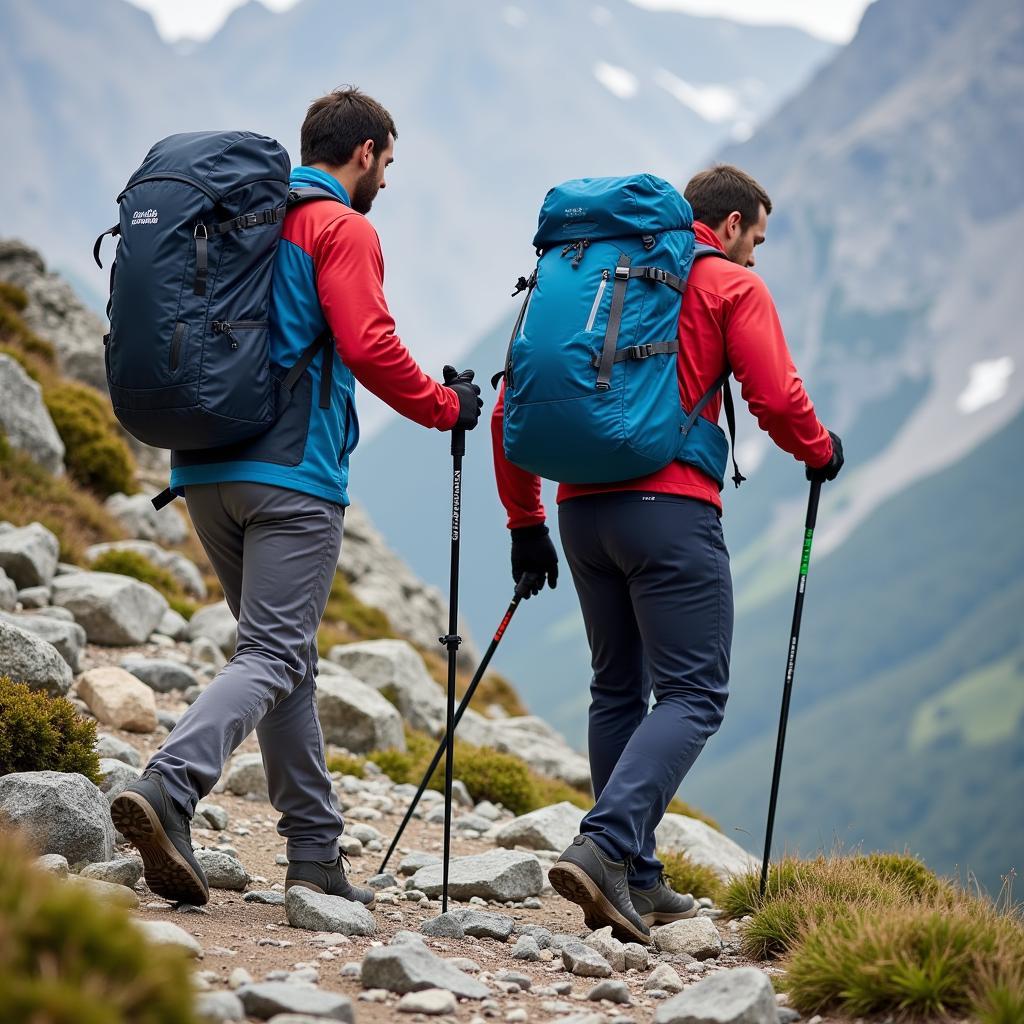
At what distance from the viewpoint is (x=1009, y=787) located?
193750mm

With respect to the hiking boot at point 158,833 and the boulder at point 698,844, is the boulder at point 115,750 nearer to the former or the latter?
the hiking boot at point 158,833

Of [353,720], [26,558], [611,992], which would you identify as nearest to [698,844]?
[353,720]

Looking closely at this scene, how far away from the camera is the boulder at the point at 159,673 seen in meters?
11.7

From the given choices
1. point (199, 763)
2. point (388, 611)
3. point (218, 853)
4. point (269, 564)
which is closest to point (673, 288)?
point (269, 564)

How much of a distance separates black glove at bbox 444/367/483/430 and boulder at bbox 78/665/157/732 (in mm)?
4815

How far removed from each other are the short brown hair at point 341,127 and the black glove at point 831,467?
9.29 ft

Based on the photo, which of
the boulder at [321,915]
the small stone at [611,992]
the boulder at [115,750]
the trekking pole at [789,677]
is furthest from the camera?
the boulder at [115,750]

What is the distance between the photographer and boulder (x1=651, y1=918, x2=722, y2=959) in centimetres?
627

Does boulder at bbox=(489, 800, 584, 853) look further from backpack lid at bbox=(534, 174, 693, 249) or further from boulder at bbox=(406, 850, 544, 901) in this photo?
backpack lid at bbox=(534, 174, 693, 249)

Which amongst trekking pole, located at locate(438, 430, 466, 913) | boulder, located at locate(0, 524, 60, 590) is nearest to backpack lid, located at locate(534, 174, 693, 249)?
trekking pole, located at locate(438, 430, 466, 913)

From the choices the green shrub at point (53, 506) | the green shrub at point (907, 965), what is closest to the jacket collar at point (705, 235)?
the green shrub at point (907, 965)

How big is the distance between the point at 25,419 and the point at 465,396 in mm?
10904

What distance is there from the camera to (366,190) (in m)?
6.35

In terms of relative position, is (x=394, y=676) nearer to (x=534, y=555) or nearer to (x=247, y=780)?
(x=247, y=780)
